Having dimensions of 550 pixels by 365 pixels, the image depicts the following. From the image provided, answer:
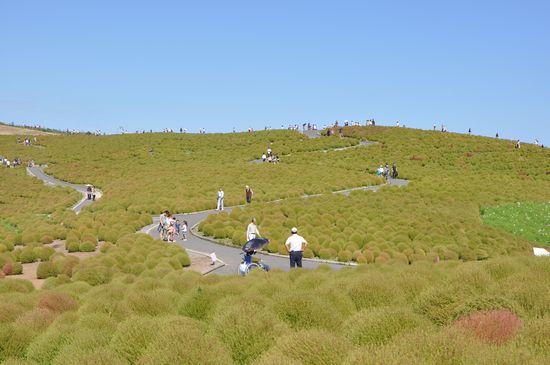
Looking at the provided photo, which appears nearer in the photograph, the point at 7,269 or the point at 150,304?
the point at 150,304

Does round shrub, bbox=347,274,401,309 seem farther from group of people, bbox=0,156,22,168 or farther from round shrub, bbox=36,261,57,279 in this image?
group of people, bbox=0,156,22,168

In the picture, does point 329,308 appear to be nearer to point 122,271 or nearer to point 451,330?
point 451,330

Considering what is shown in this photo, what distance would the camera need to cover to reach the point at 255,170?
2239 inches

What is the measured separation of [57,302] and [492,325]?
9316 mm

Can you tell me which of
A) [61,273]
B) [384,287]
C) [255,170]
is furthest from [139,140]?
[384,287]

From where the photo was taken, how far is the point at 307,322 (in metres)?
9.20

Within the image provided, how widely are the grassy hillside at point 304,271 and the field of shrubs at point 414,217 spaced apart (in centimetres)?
14

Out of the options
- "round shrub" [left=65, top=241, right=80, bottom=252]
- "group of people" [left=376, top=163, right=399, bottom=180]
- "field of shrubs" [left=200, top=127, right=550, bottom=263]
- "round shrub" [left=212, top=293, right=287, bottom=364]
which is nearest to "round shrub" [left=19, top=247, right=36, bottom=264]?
"round shrub" [left=65, top=241, right=80, bottom=252]

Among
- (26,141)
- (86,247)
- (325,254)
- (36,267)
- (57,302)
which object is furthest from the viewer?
(26,141)

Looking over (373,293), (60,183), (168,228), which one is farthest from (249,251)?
(60,183)

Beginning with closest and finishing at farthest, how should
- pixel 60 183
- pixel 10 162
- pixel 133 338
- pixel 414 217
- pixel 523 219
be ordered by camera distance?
pixel 133 338 < pixel 414 217 < pixel 523 219 < pixel 60 183 < pixel 10 162

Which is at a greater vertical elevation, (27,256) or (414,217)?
(414,217)

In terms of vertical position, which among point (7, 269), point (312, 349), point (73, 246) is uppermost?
point (312, 349)

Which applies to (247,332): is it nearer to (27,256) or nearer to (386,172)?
(27,256)
